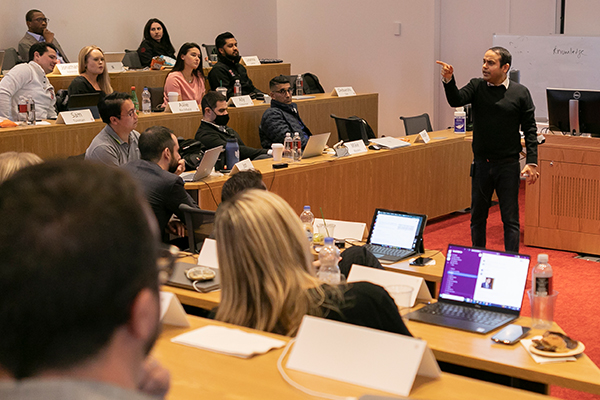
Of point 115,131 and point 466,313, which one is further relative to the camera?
point 115,131

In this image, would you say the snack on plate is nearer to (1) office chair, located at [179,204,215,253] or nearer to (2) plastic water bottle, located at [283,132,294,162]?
(1) office chair, located at [179,204,215,253]

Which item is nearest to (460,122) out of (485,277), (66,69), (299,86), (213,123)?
(299,86)

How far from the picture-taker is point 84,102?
5.89 meters

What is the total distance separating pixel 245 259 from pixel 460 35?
25.5 ft

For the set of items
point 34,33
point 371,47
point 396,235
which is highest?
point 34,33

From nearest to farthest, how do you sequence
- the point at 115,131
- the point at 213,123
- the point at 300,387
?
the point at 300,387, the point at 115,131, the point at 213,123

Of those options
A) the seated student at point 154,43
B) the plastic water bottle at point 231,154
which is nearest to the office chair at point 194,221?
the plastic water bottle at point 231,154

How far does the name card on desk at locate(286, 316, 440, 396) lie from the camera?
51.9 inches

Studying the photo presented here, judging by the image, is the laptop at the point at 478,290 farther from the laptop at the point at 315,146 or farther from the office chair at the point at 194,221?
the laptop at the point at 315,146

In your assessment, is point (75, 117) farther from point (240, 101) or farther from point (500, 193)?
point (500, 193)

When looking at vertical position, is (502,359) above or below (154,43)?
below

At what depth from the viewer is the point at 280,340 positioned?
60.2 inches

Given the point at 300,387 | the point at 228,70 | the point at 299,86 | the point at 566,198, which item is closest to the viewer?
the point at 300,387

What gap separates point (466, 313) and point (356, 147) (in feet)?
10.7
